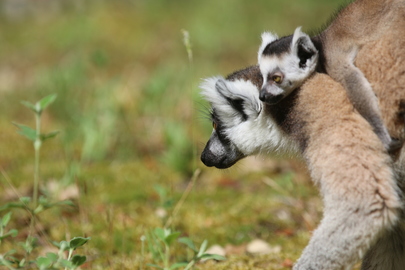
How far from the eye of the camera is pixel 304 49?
3.54 metres

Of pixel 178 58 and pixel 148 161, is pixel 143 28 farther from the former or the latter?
pixel 148 161

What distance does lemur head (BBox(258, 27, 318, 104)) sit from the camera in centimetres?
352

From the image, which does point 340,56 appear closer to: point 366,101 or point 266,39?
point 366,101

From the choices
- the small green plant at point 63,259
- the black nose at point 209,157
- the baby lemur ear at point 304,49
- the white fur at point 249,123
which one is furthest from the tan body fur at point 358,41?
the small green plant at point 63,259

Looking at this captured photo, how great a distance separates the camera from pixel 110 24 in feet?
51.9

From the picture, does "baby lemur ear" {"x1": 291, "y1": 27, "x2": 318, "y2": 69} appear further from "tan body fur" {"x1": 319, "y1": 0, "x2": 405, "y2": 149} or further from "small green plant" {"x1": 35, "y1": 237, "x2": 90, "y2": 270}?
"small green plant" {"x1": 35, "y1": 237, "x2": 90, "y2": 270}

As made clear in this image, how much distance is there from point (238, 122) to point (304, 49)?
798mm

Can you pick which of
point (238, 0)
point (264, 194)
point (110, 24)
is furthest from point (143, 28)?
point (264, 194)

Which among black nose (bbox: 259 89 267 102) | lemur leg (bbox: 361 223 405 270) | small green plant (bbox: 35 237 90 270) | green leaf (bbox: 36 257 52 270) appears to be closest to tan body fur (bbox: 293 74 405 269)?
black nose (bbox: 259 89 267 102)

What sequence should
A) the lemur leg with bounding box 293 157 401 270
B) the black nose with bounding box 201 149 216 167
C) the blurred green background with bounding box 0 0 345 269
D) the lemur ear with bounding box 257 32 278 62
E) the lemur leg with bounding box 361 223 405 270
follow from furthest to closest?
the blurred green background with bounding box 0 0 345 269 → the black nose with bounding box 201 149 216 167 → the lemur ear with bounding box 257 32 278 62 → the lemur leg with bounding box 361 223 405 270 → the lemur leg with bounding box 293 157 401 270

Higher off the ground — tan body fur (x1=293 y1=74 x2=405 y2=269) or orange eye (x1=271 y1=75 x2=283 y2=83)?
orange eye (x1=271 y1=75 x2=283 y2=83)

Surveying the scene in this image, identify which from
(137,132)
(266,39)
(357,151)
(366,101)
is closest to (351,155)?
(357,151)

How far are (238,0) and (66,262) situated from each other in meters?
14.9

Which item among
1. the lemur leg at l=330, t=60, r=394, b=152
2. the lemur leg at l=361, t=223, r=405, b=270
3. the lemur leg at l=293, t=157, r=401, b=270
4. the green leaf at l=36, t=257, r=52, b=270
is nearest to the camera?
the green leaf at l=36, t=257, r=52, b=270
